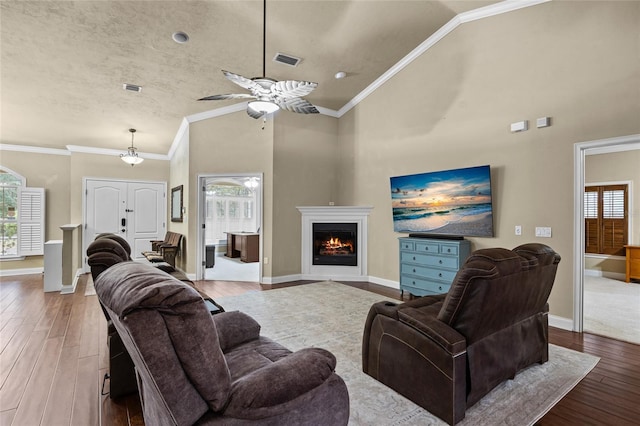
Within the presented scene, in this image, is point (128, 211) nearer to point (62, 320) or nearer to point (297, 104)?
point (62, 320)

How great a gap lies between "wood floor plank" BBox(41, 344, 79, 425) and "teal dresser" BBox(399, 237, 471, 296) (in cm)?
416

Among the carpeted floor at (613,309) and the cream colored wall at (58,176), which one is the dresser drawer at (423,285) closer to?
the carpeted floor at (613,309)

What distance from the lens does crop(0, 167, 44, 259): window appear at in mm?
7168

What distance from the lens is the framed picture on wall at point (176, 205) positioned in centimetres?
703

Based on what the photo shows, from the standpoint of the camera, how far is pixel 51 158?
25.4 ft

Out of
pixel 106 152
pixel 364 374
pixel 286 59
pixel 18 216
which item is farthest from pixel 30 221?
pixel 364 374

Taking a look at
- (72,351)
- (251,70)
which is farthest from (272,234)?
(72,351)

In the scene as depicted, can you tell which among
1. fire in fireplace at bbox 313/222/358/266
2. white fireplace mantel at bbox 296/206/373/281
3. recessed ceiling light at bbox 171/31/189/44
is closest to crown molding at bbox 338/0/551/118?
white fireplace mantel at bbox 296/206/373/281

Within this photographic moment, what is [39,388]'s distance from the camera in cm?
239

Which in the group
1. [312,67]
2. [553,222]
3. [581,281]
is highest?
[312,67]

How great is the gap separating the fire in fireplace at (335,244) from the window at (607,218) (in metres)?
4.62

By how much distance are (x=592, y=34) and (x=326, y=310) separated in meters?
4.42

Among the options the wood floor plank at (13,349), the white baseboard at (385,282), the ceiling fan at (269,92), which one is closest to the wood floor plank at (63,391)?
the wood floor plank at (13,349)

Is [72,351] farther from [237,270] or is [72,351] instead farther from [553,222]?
[553,222]
